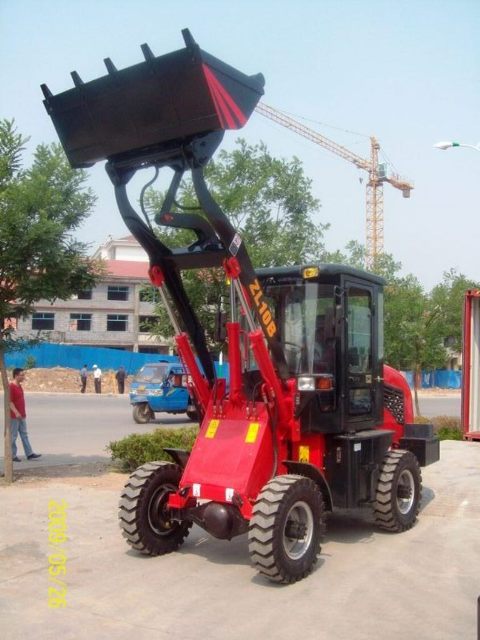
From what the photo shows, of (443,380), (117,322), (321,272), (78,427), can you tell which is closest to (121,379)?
(117,322)

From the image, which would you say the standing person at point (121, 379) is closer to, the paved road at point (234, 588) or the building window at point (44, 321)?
the building window at point (44, 321)

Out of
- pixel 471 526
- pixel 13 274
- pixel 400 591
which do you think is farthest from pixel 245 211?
pixel 400 591

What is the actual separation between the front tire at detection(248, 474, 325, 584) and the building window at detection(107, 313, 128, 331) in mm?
51054

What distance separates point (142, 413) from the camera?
21438 millimetres

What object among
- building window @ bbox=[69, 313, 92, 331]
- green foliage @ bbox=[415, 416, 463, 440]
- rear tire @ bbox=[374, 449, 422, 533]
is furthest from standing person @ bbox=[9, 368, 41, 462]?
building window @ bbox=[69, 313, 92, 331]

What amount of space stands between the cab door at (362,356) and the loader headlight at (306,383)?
0.84 metres

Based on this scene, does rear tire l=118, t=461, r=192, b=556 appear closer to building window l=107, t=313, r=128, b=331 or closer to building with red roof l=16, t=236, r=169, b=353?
building with red roof l=16, t=236, r=169, b=353

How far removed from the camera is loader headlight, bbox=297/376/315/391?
6.22 meters

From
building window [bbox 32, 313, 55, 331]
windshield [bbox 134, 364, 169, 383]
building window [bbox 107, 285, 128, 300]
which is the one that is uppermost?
building window [bbox 107, 285, 128, 300]

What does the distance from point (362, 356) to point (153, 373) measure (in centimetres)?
1484

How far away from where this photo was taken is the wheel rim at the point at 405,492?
771 cm

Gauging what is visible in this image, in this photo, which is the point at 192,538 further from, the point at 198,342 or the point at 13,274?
the point at 13,274

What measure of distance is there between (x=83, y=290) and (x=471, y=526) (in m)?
6.53

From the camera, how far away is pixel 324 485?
6508mm
